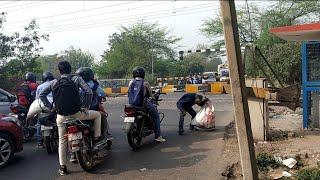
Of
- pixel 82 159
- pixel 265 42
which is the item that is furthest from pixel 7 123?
pixel 265 42

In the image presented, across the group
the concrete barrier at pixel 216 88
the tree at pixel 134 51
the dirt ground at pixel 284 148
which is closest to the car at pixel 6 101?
the dirt ground at pixel 284 148

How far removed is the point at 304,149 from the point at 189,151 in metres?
2.17

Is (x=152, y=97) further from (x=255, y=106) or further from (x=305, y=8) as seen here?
(x=305, y=8)

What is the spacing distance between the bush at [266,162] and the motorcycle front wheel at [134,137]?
2.74 m

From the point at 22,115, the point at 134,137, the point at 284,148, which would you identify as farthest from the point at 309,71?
the point at 22,115

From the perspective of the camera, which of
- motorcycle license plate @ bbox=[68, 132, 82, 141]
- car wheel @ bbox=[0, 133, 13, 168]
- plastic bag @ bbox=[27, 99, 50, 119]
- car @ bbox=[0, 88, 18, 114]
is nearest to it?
motorcycle license plate @ bbox=[68, 132, 82, 141]

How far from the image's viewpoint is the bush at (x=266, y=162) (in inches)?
263

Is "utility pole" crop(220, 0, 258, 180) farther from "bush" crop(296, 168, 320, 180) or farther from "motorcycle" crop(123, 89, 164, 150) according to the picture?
"motorcycle" crop(123, 89, 164, 150)

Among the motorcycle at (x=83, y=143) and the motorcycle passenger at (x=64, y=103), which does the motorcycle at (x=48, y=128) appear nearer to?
the motorcycle at (x=83, y=143)

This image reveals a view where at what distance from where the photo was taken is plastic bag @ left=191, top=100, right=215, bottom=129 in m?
10.4

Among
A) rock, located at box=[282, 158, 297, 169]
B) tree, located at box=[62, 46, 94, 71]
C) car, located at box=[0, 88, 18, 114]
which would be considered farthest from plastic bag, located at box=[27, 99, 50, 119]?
tree, located at box=[62, 46, 94, 71]

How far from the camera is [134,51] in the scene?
160ft

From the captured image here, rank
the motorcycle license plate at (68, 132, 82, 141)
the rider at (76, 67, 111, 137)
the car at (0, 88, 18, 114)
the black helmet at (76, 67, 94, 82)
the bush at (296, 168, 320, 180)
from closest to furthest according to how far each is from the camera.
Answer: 1. the bush at (296, 168, 320, 180)
2. the motorcycle license plate at (68, 132, 82, 141)
3. the rider at (76, 67, 111, 137)
4. the black helmet at (76, 67, 94, 82)
5. the car at (0, 88, 18, 114)

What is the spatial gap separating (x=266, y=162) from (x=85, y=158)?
300 cm
